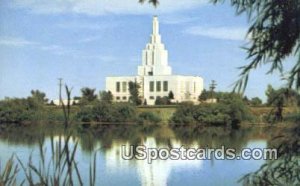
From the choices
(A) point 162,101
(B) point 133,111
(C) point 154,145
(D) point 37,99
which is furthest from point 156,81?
(D) point 37,99

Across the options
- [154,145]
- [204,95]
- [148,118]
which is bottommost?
[154,145]

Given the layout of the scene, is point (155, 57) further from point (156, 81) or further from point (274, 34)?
point (274, 34)

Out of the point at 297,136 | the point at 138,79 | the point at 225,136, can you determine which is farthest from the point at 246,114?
the point at 297,136

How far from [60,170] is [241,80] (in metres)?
0.93

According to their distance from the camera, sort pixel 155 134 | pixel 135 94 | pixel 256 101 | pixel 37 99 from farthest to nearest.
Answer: pixel 135 94, pixel 155 134, pixel 37 99, pixel 256 101

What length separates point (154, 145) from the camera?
2.74 meters

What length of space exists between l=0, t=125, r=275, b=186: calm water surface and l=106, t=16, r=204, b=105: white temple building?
0.18 meters

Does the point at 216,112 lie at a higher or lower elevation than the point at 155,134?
higher

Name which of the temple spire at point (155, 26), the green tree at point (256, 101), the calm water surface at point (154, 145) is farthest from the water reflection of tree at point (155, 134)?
the temple spire at point (155, 26)

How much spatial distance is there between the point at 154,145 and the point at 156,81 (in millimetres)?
362

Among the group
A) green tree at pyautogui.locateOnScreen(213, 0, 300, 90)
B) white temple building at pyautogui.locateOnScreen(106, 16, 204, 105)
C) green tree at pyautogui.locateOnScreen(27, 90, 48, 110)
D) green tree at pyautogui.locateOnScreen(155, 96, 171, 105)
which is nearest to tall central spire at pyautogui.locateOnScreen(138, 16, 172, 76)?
white temple building at pyautogui.locateOnScreen(106, 16, 204, 105)

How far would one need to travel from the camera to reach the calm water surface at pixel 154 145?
230cm

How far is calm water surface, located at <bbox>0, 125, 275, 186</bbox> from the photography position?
2300mm

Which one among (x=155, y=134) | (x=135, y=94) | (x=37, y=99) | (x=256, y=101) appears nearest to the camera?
A: (x=256, y=101)
